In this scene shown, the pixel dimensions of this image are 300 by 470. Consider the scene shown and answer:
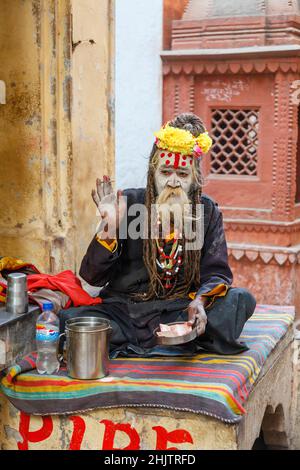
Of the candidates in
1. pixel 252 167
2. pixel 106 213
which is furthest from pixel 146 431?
pixel 252 167

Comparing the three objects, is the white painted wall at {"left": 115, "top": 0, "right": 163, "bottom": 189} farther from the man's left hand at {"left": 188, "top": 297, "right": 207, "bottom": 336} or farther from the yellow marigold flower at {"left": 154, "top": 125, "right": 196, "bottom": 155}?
the man's left hand at {"left": 188, "top": 297, "right": 207, "bottom": 336}

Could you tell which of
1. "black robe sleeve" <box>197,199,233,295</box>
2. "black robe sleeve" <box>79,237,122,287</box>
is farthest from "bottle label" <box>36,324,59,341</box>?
"black robe sleeve" <box>197,199,233,295</box>

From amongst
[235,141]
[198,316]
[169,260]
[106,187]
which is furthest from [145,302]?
[235,141]

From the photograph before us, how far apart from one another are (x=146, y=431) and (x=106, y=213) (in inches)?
48.6

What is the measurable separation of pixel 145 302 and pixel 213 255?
0.52m

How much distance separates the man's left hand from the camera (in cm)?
400

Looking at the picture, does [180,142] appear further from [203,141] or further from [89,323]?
[89,323]

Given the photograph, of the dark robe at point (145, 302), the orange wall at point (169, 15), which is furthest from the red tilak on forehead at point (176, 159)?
the orange wall at point (169, 15)

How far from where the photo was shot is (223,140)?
991 centimetres

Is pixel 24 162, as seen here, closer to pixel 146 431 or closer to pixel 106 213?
pixel 106 213

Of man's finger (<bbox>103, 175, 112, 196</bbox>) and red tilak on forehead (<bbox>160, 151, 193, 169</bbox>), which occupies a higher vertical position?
red tilak on forehead (<bbox>160, 151, 193, 169</bbox>)

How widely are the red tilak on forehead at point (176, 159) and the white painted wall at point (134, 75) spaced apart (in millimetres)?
5281

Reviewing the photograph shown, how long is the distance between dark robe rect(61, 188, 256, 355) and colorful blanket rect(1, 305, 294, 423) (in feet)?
0.50

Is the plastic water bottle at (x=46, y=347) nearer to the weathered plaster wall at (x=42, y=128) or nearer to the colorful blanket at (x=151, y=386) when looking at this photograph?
the colorful blanket at (x=151, y=386)
